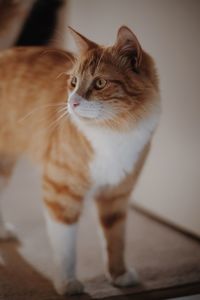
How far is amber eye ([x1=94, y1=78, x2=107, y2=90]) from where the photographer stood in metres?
1.18

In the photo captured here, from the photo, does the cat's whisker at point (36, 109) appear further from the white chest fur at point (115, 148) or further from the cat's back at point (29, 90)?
the white chest fur at point (115, 148)

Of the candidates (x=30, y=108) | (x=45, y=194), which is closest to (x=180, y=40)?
(x=30, y=108)

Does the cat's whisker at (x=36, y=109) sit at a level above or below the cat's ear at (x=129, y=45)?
below

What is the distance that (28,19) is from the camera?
147cm

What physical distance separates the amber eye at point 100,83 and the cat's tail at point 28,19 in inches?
13.1

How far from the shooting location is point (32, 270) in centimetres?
139

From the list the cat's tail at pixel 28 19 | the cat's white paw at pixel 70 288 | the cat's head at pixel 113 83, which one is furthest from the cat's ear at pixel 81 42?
the cat's white paw at pixel 70 288

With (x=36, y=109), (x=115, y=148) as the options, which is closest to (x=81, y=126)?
(x=115, y=148)

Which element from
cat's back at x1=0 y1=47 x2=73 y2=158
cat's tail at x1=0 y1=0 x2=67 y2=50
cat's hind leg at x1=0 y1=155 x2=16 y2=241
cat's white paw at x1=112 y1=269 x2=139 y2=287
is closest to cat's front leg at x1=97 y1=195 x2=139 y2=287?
cat's white paw at x1=112 y1=269 x2=139 y2=287

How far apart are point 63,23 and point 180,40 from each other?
371mm

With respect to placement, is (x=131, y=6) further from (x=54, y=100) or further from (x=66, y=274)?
(x=66, y=274)

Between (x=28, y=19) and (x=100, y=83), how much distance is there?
0.45 meters

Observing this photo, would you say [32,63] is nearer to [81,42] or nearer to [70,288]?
[81,42]

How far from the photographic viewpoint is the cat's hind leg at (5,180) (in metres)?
1.64
